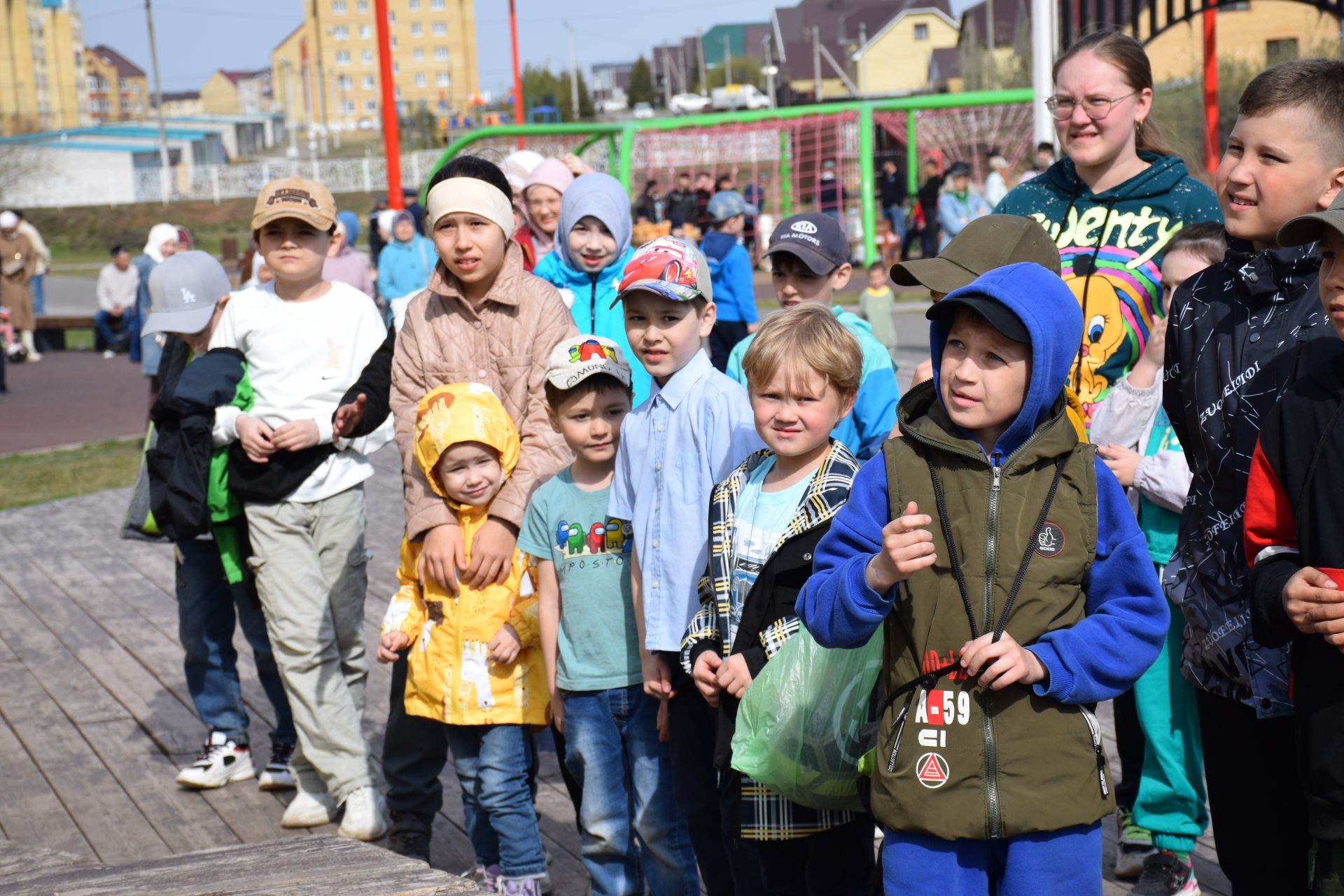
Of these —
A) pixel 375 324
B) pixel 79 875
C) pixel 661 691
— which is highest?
pixel 375 324

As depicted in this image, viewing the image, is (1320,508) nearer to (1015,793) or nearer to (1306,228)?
(1306,228)

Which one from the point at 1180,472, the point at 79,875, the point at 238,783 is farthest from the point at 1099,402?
the point at 238,783

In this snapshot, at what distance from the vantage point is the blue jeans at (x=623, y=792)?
3541 mm

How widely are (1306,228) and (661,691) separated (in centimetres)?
184

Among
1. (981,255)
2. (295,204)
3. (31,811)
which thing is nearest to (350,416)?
(295,204)

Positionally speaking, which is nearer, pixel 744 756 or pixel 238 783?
pixel 744 756

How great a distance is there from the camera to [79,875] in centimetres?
323

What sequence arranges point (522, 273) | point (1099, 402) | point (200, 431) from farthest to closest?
point (200, 431) < point (522, 273) < point (1099, 402)

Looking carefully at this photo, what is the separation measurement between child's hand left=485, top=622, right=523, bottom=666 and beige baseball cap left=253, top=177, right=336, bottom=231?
1.54 metres

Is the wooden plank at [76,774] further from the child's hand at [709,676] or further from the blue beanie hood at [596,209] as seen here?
the blue beanie hood at [596,209]

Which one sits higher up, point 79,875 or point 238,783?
point 79,875

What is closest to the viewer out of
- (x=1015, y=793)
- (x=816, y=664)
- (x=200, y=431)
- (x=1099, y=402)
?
(x=1015, y=793)

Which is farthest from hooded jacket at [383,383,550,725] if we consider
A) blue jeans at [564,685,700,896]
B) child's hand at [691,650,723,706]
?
child's hand at [691,650,723,706]

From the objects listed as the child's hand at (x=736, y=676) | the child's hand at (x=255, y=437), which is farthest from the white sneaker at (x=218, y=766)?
the child's hand at (x=736, y=676)
